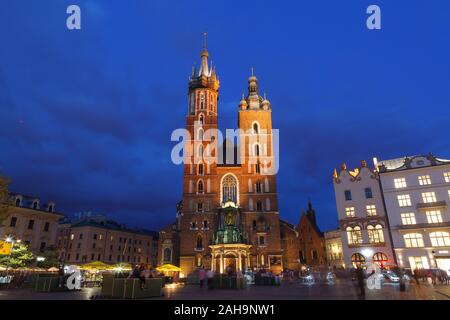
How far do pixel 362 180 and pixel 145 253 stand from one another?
69892mm

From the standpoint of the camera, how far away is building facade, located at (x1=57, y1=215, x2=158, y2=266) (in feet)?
241

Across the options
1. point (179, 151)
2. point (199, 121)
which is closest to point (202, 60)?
point (199, 121)

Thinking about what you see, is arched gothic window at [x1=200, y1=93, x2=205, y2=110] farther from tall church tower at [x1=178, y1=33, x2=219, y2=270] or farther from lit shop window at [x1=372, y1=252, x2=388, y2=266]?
lit shop window at [x1=372, y1=252, x2=388, y2=266]

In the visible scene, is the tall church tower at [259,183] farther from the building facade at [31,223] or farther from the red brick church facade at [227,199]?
the building facade at [31,223]

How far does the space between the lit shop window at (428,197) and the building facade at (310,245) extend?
115ft

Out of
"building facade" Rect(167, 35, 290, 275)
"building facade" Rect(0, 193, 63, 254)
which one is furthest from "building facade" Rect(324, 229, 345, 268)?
"building facade" Rect(0, 193, 63, 254)

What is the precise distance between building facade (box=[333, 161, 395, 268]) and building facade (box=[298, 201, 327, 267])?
29121 millimetres

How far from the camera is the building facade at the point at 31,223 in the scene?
43531mm

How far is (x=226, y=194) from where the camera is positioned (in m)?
60.0

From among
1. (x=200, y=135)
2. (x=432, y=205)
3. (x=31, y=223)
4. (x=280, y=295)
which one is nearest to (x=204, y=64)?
(x=200, y=135)

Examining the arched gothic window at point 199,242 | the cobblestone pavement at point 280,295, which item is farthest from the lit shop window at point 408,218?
the arched gothic window at point 199,242

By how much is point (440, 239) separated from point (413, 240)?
308cm
